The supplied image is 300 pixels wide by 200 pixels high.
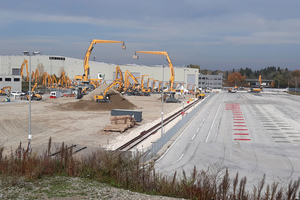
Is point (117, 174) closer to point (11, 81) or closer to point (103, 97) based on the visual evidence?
point (103, 97)

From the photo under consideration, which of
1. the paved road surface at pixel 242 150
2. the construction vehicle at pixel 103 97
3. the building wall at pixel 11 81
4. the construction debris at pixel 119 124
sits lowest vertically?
the paved road surface at pixel 242 150

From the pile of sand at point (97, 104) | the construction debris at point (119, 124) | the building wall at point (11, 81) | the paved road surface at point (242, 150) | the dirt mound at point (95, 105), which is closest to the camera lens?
the paved road surface at point (242, 150)

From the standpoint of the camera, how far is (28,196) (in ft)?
45.9

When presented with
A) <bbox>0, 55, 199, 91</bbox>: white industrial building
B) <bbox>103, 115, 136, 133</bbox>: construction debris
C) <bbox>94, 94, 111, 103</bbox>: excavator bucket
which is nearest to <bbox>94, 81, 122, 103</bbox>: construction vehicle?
<bbox>94, 94, 111, 103</bbox>: excavator bucket

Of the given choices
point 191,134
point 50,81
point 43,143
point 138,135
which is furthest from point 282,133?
point 50,81

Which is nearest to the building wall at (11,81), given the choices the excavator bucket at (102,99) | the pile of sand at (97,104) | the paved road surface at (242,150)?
the pile of sand at (97,104)

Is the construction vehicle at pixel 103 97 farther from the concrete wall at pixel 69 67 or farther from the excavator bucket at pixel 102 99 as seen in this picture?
the concrete wall at pixel 69 67

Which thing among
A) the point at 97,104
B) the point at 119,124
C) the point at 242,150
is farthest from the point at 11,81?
the point at 242,150

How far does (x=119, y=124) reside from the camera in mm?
41594

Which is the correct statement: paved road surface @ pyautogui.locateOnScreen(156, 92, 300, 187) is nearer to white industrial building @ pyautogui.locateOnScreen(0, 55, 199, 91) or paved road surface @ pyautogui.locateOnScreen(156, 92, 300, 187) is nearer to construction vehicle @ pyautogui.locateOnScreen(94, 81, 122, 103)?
construction vehicle @ pyautogui.locateOnScreen(94, 81, 122, 103)

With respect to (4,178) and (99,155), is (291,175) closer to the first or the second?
(99,155)

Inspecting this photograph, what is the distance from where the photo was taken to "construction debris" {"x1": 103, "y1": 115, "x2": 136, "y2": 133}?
131 ft

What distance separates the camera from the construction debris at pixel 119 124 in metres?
39.9

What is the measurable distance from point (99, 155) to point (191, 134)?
21.1m
